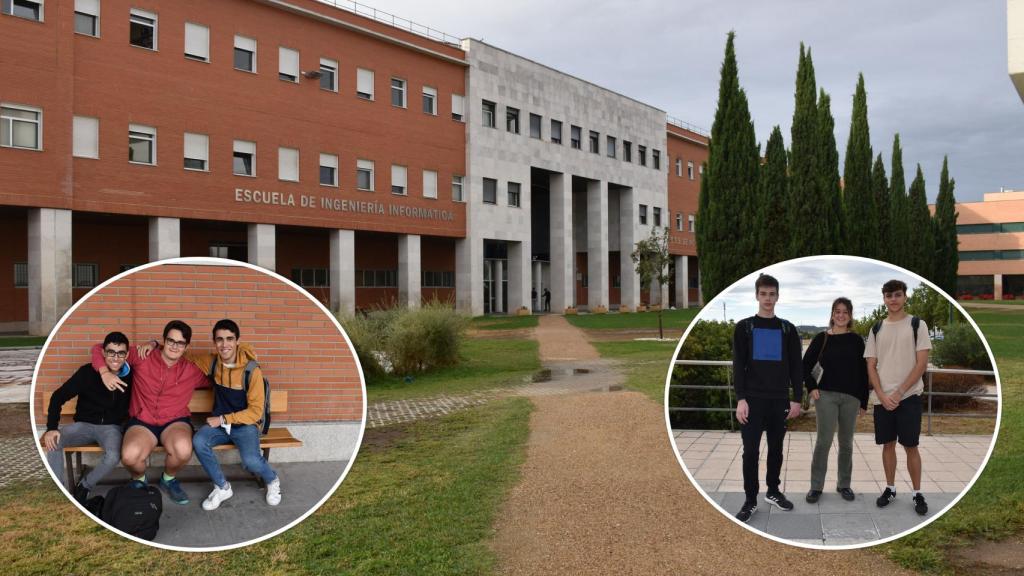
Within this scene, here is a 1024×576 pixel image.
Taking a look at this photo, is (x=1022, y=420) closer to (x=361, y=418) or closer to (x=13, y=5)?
(x=361, y=418)

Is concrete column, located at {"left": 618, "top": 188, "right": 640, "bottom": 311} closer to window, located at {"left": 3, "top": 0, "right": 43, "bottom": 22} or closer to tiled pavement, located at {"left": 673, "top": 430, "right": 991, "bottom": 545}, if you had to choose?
window, located at {"left": 3, "top": 0, "right": 43, "bottom": 22}

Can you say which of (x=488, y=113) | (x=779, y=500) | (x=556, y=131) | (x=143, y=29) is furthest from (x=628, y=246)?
(x=779, y=500)

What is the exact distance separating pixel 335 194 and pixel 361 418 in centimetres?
3059

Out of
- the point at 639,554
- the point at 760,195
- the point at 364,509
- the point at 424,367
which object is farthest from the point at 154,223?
the point at 639,554

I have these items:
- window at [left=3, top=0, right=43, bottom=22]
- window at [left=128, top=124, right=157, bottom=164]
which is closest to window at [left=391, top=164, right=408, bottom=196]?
window at [left=128, top=124, right=157, bottom=164]

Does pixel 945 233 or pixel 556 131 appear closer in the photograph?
pixel 556 131

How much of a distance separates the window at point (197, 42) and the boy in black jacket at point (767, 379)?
28.5 meters

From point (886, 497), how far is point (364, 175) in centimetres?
3187

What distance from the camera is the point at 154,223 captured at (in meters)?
26.6

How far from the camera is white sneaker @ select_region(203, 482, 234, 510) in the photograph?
184 centimetres

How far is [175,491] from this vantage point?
181 cm

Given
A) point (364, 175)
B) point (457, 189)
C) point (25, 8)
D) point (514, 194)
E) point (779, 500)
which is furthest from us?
point (514, 194)

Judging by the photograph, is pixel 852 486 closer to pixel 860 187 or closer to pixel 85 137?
pixel 85 137

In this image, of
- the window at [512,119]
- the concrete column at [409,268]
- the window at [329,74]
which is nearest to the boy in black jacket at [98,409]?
the window at [329,74]
